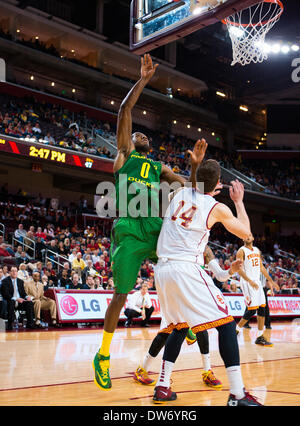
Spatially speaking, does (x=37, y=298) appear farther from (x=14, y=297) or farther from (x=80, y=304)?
(x=80, y=304)

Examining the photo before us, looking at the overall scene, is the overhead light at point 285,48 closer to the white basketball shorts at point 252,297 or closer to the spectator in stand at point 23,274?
the spectator in stand at point 23,274

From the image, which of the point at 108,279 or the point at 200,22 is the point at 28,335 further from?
the point at 200,22

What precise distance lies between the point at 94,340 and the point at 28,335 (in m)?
1.54

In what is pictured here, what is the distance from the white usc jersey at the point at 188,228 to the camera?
12.9ft

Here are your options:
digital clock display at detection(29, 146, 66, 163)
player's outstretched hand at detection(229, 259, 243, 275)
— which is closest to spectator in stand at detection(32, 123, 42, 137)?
digital clock display at detection(29, 146, 66, 163)

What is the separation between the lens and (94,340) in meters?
9.79

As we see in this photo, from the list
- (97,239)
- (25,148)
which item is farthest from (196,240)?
(25,148)

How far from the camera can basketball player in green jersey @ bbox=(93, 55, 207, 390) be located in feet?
14.4

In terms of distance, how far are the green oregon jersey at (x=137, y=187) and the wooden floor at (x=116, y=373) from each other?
169 centimetres

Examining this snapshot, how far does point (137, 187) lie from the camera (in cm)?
471

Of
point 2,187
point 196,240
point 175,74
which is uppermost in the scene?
point 175,74

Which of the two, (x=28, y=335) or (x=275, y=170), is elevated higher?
(x=275, y=170)

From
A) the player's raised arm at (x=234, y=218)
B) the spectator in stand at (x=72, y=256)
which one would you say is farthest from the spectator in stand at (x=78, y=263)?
the player's raised arm at (x=234, y=218)
